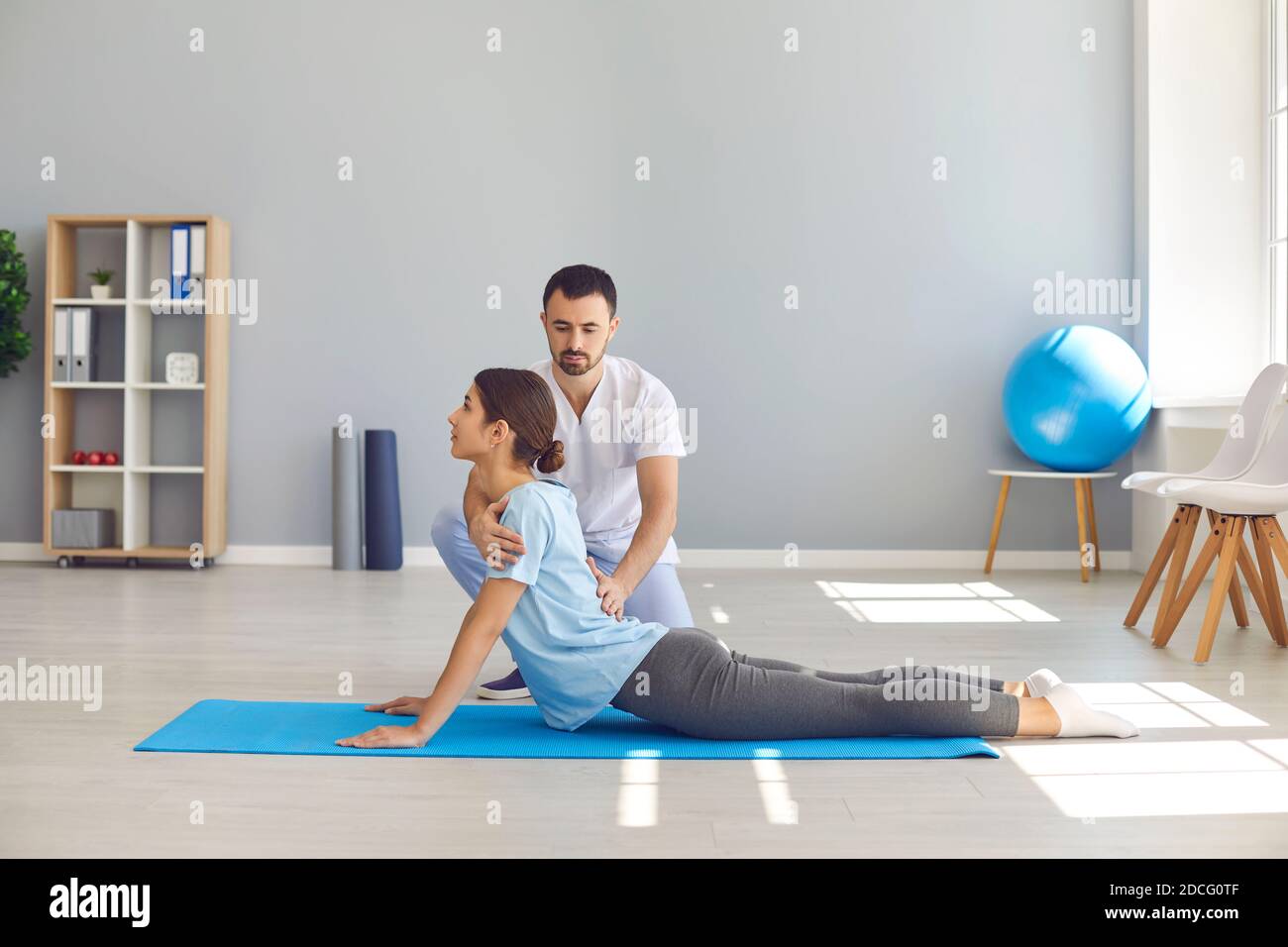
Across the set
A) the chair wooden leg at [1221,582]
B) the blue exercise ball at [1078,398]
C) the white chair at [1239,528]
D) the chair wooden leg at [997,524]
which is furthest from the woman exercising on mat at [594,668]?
the chair wooden leg at [997,524]

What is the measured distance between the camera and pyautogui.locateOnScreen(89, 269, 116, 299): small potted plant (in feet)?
16.5

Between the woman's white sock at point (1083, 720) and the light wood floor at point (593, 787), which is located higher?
the woman's white sock at point (1083, 720)

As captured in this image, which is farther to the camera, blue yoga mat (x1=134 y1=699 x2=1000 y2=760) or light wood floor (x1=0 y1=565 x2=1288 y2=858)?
blue yoga mat (x1=134 y1=699 x2=1000 y2=760)

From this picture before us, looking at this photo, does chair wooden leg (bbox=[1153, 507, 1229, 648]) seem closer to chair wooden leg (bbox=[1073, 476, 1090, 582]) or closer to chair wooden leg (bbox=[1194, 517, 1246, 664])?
chair wooden leg (bbox=[1194, 517, 1246, 664])

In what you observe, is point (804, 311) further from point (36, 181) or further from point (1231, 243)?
point (36, 181)

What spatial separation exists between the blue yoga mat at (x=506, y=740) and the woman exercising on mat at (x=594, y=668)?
31 mm

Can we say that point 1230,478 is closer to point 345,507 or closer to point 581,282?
point 581,282

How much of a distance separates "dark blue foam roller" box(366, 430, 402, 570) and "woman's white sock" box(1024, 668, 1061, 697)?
124 inches

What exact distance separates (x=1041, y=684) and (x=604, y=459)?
994 millimetres

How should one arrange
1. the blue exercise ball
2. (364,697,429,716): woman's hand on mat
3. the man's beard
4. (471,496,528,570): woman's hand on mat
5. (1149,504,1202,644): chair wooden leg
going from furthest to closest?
1. the blue exercise ball
2. (1149,504,1202,644): chair wooden leg
3. the man's beard
4. (364,697,429,716): woman's hand on mat
5. (471,496,528,570): woman's hand on mat

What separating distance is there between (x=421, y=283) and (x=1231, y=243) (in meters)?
3.27

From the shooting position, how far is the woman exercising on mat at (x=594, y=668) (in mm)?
2098

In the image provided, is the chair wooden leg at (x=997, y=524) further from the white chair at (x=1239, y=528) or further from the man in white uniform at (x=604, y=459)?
the man in white uniform at (x=604, y=459)

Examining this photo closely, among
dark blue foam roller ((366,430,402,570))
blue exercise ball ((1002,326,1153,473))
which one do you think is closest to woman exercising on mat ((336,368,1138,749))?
blue exercise ball ((1002,326,1153,473))
